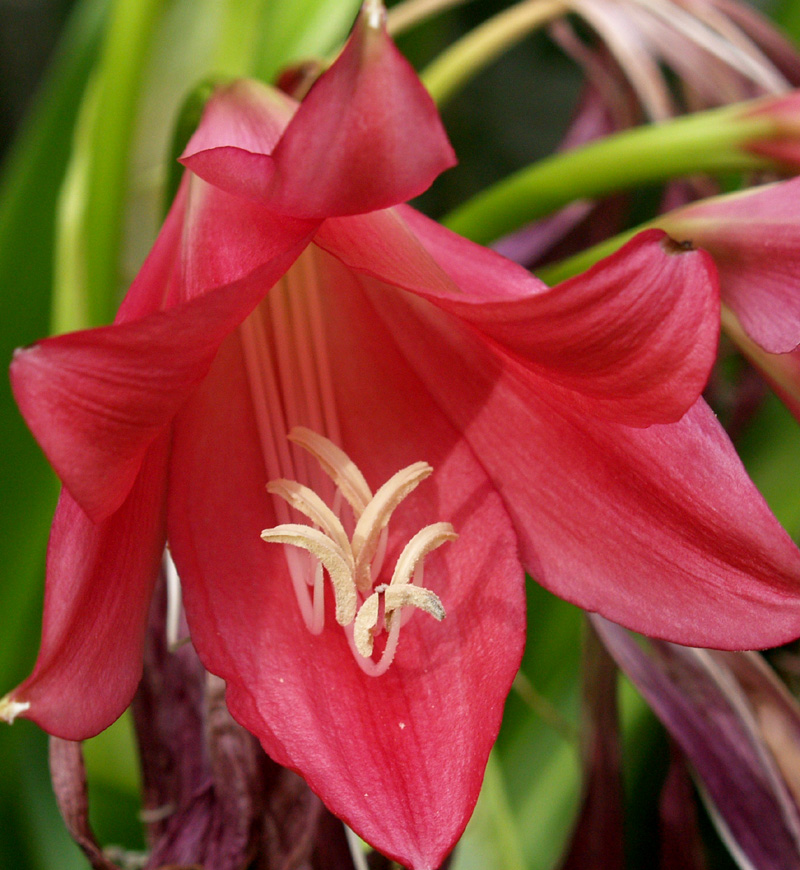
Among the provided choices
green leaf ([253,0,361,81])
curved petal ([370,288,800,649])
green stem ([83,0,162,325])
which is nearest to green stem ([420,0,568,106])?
green leaf ([253,0,361,81])

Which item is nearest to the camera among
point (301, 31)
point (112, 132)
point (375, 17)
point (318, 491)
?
point (375, 17)

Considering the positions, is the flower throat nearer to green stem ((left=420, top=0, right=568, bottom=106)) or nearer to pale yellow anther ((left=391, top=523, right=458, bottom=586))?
pale yellow anther ((left=391, top=523, right=458, bottom=586))

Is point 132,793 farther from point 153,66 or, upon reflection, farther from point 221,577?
point 153,66

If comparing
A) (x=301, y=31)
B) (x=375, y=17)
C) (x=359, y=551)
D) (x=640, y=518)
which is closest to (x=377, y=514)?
(x=359, y=551)

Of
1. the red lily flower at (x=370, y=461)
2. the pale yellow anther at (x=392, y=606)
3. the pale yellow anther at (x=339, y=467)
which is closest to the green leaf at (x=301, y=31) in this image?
the red lily flower at (x=370, y=461)

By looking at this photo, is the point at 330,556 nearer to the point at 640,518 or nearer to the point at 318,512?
the point at 318,512

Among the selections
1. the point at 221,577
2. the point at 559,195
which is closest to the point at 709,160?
the point at 559,195
